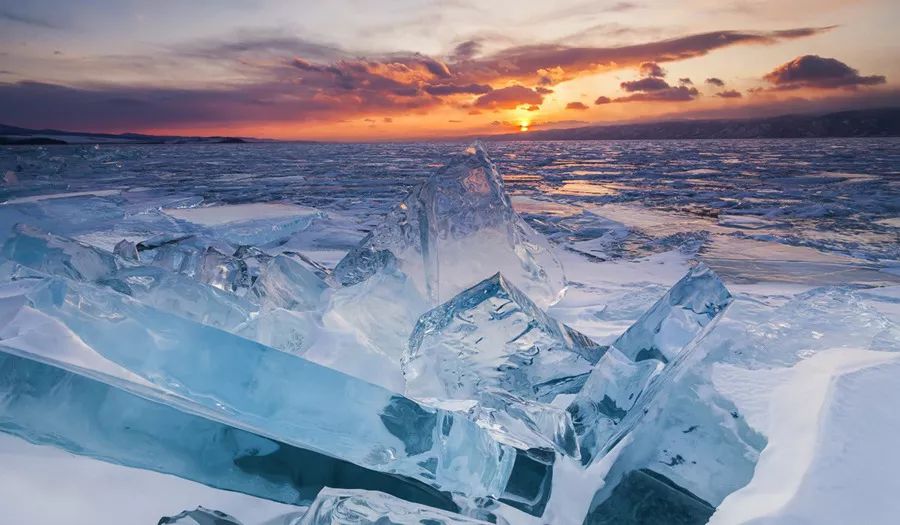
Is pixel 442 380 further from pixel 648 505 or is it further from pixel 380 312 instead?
pixel 648 505

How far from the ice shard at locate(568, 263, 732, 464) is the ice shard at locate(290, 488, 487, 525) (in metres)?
0.45

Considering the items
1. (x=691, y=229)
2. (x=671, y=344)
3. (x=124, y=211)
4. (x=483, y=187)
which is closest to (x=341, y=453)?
(x=671, y=344)

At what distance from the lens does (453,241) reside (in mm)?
2152

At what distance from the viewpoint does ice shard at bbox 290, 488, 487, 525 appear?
0.71 metres

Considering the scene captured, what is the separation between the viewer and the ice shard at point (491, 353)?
1332 mm

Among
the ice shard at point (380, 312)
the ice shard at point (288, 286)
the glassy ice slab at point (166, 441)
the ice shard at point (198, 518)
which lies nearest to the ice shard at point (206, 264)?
the ice shard at point (288, 286)

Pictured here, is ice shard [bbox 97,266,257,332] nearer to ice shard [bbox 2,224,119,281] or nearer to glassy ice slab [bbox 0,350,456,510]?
ice shard [bbox 2,224,119,281]

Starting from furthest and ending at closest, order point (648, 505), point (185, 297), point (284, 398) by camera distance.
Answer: point (185, 297) → point (284, 398) → point (648, 505)

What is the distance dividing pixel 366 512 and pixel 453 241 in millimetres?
1496

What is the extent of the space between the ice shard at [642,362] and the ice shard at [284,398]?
26 cm

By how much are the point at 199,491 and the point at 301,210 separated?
206 inches

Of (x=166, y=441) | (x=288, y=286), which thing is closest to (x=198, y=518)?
(x=166, y=441)

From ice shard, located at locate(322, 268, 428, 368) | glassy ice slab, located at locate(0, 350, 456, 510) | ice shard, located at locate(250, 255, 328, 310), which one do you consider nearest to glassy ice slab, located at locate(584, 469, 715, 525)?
glassy ice slab, located at locate(0, 350, 456, 510)

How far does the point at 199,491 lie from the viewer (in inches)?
38.8
